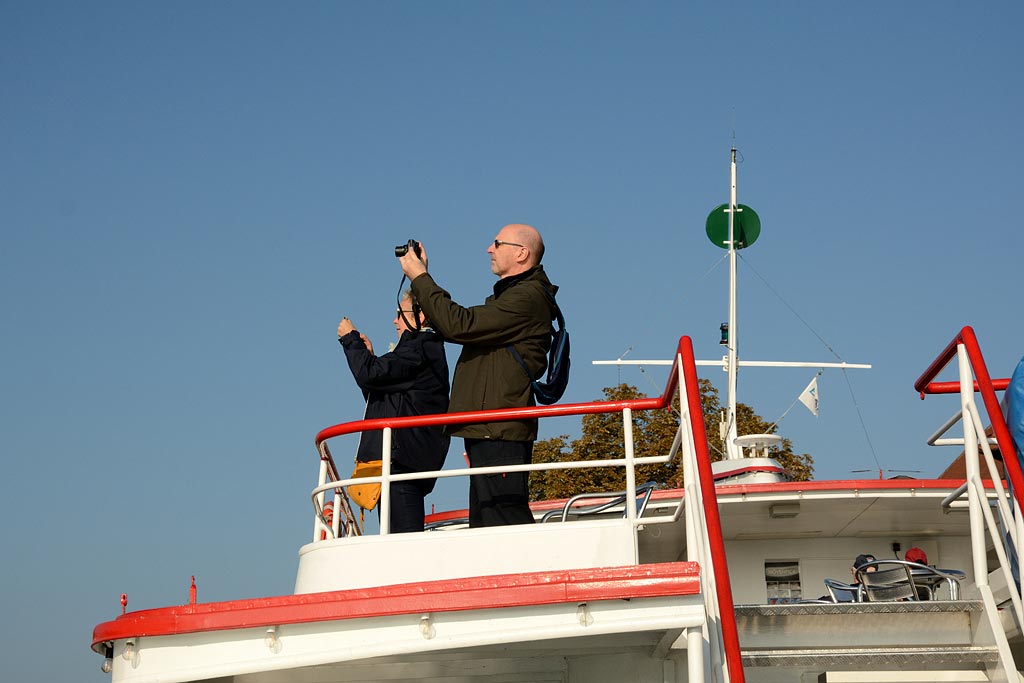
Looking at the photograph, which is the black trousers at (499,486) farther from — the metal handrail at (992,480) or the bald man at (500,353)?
the metal handrail at (992,480)

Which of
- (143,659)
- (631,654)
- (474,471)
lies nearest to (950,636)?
(631,654)

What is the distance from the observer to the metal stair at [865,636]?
5.41 metres

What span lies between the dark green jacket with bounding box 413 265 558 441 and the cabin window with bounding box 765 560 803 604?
4975mm

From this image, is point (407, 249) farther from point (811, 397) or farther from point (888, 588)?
point (811, 397)

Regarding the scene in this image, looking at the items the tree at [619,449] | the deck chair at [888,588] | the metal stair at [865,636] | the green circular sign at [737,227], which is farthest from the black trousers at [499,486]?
the tree at [619,449]

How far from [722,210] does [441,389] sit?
49.0 feet

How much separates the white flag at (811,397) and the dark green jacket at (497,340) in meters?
15.5

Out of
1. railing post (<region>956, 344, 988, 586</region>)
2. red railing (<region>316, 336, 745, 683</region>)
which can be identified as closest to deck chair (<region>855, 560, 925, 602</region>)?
railing post (<region>956, 344, 988, 586</region>)

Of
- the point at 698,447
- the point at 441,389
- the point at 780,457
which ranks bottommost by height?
the point at 698,447

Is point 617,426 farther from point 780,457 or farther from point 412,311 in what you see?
point 412,311

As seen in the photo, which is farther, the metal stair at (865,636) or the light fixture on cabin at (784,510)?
the light fixture on cabin at (784,510)

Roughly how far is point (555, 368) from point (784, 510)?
167 inches

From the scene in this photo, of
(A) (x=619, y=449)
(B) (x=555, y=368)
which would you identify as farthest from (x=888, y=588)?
(A) (x=619, y=449)

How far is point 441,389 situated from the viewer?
670 cm
